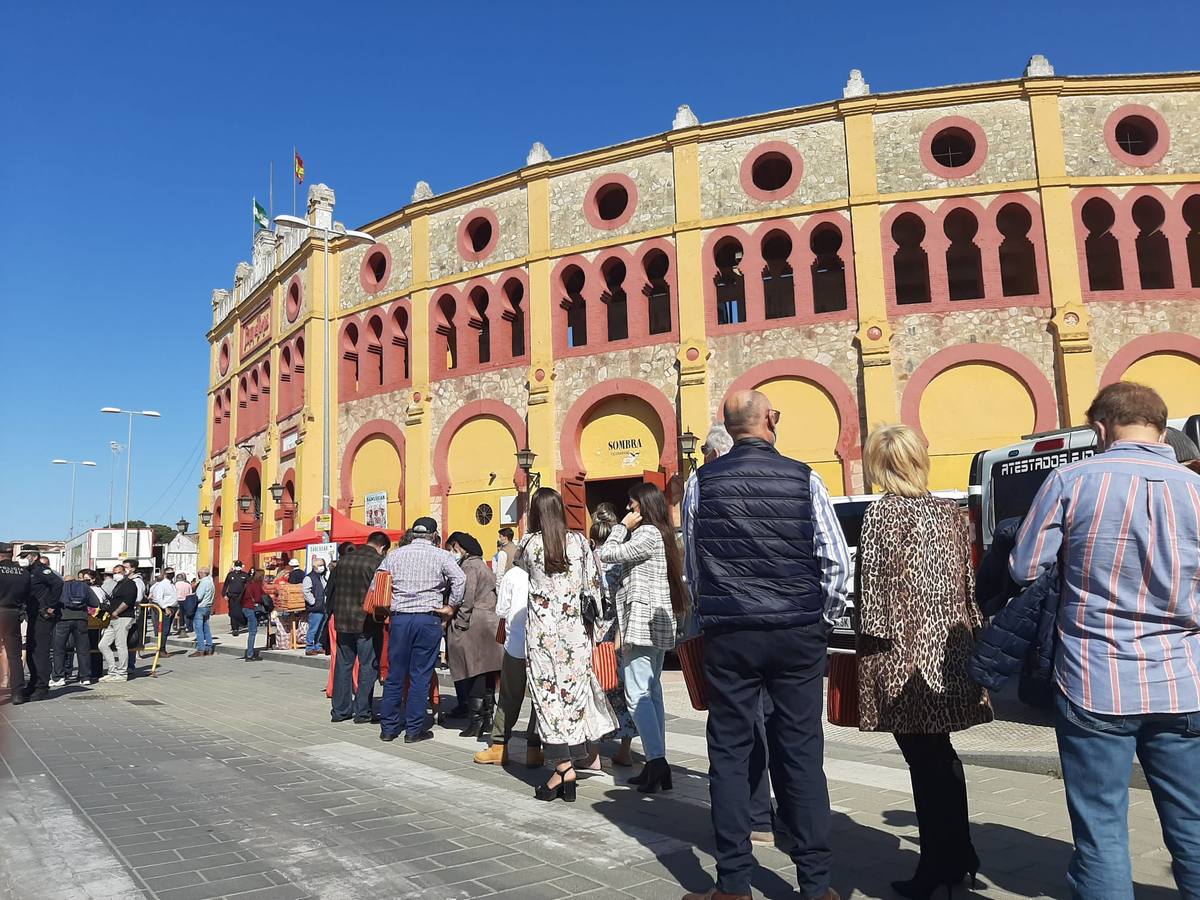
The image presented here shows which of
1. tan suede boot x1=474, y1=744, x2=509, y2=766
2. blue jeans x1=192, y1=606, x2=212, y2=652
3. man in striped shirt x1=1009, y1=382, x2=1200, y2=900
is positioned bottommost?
tan suede boot x1=474, y1=744, x2=509, y2=766

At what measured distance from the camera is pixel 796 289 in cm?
2061

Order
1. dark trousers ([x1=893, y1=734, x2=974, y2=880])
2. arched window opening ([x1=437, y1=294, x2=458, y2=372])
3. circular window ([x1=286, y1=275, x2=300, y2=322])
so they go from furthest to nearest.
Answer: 1. circular window ([x1=286, y1=275, x2=300, y2=322])
2. arched window opening ([x1=437, y1=294, x2=458, y2=372])
3. dark trousers ([x1=893, y1=734, x2=974, y2=880])

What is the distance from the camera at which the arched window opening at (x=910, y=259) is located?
67.1 ft

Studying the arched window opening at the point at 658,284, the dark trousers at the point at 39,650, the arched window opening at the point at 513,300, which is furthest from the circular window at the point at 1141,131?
the dark trousers at the point at 39,650

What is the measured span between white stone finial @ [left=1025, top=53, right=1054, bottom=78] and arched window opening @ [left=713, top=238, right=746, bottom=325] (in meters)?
7.60

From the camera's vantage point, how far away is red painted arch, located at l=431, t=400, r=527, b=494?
910 inches

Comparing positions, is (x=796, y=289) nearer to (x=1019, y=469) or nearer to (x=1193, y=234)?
(x=1193, y=234)

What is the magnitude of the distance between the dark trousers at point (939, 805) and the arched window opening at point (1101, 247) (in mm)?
18542

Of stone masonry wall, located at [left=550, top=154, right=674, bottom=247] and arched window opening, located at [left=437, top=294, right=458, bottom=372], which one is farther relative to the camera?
arched window opening, located at [left=437, top=294, right=458, bottom=372]

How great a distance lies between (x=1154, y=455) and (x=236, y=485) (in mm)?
35036

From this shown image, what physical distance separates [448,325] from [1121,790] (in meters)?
23.7

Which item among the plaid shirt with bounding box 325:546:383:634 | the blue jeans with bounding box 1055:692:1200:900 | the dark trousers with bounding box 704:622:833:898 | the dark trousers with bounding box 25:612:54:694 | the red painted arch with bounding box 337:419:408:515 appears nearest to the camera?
the blue jeans with bounding box 1055:692:1200:900

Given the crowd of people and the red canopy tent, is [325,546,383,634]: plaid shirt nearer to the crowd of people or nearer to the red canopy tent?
the crowd of people

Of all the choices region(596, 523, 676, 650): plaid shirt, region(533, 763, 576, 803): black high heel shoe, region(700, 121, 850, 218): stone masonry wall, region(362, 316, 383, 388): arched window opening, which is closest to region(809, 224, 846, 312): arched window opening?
region(700, 121, 850, 218): stone masonry wall
